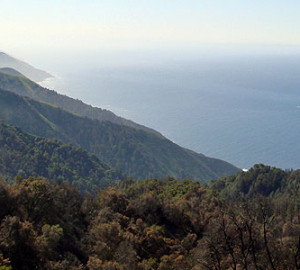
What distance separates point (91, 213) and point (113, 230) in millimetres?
10226

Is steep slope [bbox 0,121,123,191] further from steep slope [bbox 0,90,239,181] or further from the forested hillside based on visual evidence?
the forested hillside

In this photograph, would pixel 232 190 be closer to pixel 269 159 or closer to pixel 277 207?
pixel 277 207

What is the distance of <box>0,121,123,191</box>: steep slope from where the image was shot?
113375 millimetres

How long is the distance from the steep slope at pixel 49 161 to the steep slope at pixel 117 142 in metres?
23.4

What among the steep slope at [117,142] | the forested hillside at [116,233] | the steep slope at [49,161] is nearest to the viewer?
the forested hillside at [116,233]

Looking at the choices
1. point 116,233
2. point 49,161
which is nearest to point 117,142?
point 49,161

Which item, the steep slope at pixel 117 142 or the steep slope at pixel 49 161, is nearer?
the steep slope at pixel 49 161

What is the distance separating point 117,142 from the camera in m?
169

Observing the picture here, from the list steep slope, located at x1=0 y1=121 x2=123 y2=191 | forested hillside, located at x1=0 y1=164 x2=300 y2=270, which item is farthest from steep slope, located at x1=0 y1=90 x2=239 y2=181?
forested hillside, located at x1=0 y1=164 x2=300 y2=270

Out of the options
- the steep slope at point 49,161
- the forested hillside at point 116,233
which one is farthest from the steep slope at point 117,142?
the forested hillside at point 116,233

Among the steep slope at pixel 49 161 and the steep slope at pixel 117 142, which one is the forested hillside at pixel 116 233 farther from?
the steep slope at pixel 117 142

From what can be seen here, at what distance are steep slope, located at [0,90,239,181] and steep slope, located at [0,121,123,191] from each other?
2344 centimetres

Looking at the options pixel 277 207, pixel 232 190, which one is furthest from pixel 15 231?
pixel 232 190

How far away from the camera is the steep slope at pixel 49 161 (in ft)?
372
